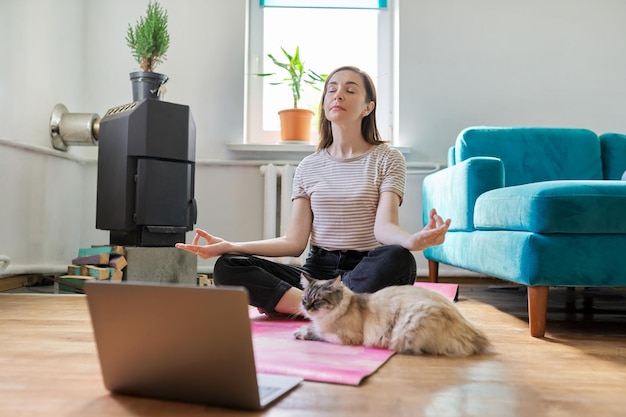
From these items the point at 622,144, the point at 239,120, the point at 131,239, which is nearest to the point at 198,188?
the point at 239,120

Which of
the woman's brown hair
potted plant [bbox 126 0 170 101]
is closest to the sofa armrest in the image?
the woman's brown hair

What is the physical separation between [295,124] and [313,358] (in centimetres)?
229

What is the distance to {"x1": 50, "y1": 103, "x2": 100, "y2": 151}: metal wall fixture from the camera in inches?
119

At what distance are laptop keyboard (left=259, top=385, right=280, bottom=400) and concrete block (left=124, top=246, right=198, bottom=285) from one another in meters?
1.78

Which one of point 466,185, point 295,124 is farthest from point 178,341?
point 295,124

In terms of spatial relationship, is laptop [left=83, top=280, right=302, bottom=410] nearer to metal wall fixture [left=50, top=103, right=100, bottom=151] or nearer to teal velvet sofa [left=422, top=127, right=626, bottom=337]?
teal velvet sofa [left=422, top=127, right=626, bottom=337]

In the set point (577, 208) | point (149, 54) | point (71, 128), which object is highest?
point (149, 54)

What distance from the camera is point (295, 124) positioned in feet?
11.2

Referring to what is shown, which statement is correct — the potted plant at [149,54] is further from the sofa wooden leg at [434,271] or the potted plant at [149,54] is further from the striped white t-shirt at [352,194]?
the sofa wooden leg at [434,271]

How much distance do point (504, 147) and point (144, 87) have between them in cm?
187

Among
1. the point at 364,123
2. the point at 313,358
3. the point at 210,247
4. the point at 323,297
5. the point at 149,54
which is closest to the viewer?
the point at 313,358

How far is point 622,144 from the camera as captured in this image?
9.40ft

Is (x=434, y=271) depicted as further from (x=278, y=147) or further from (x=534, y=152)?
(x=278, y=147)

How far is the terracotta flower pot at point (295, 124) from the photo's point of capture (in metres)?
3.40
